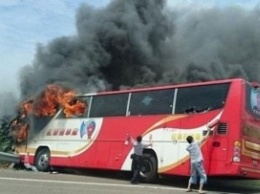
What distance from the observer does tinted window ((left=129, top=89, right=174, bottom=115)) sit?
14.3 metres

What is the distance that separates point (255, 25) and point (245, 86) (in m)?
20.9

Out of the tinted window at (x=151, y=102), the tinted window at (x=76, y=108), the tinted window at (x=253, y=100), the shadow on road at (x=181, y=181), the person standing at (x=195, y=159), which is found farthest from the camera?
the tinted window at (x=76, y=108)

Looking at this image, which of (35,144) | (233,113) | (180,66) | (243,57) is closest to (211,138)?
(233,113)

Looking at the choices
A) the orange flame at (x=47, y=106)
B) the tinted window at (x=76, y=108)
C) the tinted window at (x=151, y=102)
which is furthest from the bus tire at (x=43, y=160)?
the tinted window at (x=151, y=102)

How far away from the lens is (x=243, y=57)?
32875mm

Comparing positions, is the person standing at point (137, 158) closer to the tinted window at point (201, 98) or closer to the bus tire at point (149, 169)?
the bus tire at point (149, 169)

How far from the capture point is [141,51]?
27.2 metres

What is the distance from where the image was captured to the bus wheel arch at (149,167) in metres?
14.4

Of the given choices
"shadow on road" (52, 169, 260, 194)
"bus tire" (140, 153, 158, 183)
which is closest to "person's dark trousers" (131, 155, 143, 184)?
"bus tire" (140, 153, 158, 183)

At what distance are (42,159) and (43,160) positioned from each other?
71 millimetres

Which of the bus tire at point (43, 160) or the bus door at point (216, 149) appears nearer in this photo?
the bus door at point (216, 149)

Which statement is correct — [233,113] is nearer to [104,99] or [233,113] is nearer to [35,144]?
[104,99]

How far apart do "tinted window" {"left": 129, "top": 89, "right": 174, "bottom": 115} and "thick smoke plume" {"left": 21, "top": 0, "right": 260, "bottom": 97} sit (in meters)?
6.12

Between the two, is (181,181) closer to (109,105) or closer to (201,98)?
(109,105)
